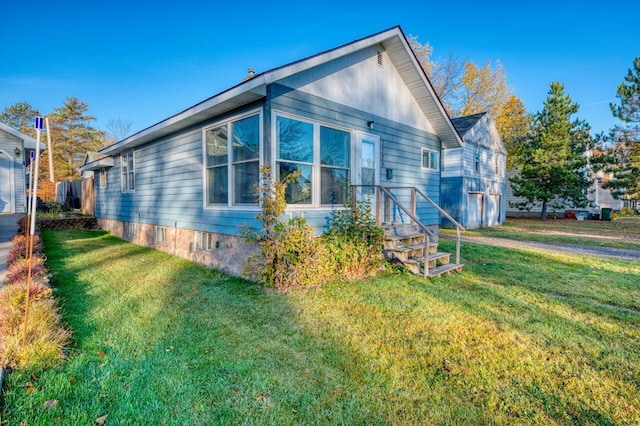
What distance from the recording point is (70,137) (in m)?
32.5

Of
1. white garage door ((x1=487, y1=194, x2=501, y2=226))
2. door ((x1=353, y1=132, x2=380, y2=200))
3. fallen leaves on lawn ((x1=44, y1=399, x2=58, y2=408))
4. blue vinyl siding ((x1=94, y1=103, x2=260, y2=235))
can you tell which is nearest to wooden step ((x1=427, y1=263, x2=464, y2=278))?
door ((x1=353, y1=132, x2=380, y2=200))

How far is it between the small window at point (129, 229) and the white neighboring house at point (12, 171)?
204 inches

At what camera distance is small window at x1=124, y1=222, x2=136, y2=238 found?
413 inches

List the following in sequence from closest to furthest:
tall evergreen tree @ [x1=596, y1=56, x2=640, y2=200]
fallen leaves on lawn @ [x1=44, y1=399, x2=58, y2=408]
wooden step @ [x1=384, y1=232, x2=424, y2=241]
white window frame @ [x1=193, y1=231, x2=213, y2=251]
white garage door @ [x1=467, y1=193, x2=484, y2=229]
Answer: fallen leaves on lawn @ [x1=44, y1=399, x2=58, y2=408]
wooden step @ [x1=384, y1=232, x2=424, y2=241]
white window frame @ [x1=193, y1=231, x2=213, y2=251]
white garage door @ [x1=467, y1=193, x2=484, y2=229]
tall evergreen tree @ [x1=596, y1=56, x2=640, y2=200]

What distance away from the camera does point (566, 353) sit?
10.4 ft

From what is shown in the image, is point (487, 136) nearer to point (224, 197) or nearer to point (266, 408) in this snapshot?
point (224, 197)

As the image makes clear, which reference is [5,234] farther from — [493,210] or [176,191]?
[493,210]

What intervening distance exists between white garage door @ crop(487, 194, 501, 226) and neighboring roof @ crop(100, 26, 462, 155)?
32.6ft

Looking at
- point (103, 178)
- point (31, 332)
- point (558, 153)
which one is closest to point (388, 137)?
point (31, 332)

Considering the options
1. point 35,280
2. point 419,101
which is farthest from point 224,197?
point 419,101

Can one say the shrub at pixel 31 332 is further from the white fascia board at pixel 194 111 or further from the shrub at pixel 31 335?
the white fascia board at pixel 194 111

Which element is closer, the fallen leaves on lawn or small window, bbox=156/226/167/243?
the fallen leaves on lawn

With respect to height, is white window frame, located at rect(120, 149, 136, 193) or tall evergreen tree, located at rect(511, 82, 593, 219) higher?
tall evergreen tree, located at rect(511, 82, 593, 219)

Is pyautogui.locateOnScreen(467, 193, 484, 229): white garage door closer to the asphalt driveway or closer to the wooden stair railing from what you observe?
the wooden stair railing
